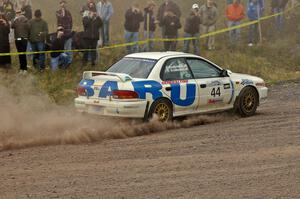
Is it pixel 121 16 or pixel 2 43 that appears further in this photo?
pixel 121 16

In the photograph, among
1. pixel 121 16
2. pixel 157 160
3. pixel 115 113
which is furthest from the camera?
pixel 121 16

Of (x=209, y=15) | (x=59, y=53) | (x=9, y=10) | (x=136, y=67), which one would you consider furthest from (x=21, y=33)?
(x=209, y=15)

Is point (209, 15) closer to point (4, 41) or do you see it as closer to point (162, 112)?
point (4, 41)

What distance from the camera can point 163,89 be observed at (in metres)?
12.0

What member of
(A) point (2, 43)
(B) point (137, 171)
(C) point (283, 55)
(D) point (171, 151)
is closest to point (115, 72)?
(D) point (171, 151)

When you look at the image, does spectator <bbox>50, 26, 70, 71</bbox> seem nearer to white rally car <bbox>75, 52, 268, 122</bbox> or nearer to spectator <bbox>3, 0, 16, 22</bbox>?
spectator <bbox>3, 0, 16, 22</bbox>

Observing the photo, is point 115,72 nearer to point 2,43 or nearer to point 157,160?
point 157,160

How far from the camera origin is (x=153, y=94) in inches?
464

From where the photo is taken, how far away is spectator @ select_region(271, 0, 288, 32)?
25.5 meters

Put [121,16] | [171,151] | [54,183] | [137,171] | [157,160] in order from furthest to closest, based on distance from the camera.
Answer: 1. [121,16]
2. [171,151]
3. [157,160]
4. [137,171]
5. [54,183]

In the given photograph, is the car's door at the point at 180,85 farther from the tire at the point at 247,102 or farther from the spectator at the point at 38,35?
the spectator at the point at 38,35

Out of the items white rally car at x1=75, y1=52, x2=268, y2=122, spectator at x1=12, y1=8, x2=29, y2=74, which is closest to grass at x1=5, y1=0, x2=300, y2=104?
spectator at x1=12, y1=8, x2=29, y2=74

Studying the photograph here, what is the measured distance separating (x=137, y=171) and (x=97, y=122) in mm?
3360

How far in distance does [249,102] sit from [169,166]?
5.09 meters
